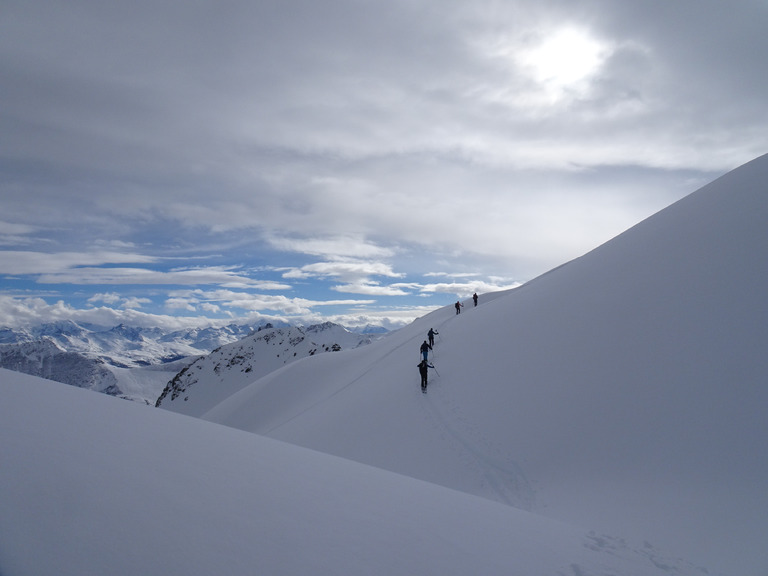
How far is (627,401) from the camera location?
11.7 m

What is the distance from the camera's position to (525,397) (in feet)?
47.9

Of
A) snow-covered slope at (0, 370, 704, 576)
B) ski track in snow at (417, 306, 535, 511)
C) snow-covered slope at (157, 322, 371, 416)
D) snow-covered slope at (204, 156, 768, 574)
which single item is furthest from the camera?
snow-covered slope at (157, 322, 371, 416)

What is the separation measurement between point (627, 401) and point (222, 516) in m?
12.3

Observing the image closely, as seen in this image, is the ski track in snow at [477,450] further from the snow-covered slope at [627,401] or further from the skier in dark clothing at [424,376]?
the skier in dark clothing at [424,376]

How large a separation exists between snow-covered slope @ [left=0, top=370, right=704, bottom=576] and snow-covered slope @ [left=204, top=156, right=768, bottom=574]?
285 cm

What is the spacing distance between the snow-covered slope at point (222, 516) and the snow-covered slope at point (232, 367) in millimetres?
119225

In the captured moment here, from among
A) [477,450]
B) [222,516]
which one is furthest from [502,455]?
[222,516]

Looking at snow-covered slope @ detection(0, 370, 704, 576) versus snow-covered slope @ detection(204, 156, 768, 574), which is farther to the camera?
snow-covered slope @ detection(204, 156, 768, 574)

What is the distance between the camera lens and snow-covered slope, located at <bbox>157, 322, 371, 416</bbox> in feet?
427

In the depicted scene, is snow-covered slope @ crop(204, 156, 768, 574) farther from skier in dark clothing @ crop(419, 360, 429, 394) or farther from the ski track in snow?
skier in dark clothing @ crop(419, 360, 429, 394)

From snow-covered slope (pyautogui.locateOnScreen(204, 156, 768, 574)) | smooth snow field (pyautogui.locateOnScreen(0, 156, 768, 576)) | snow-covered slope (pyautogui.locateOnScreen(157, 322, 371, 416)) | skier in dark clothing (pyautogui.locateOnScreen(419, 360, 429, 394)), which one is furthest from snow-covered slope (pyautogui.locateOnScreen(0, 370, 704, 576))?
snow-covered slope (pyautogui.locateOnScreen(157, 322, 371, 416))

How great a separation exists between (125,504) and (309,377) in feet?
117

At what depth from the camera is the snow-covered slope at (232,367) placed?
13012 cm

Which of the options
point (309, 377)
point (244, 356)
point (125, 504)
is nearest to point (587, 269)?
point (125, 504)
